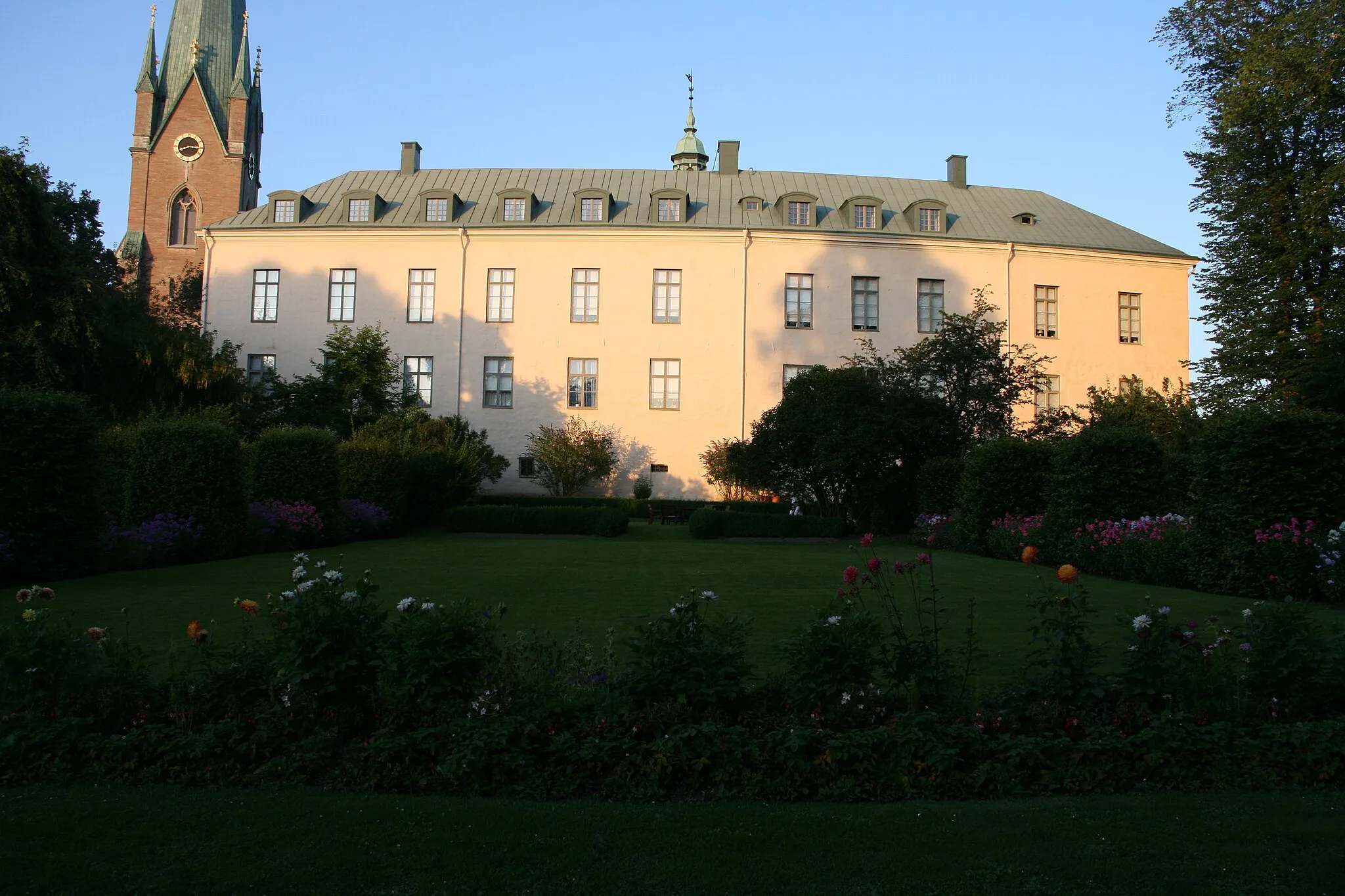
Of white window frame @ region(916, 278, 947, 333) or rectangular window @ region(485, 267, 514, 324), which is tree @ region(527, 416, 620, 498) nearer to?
rectangular window @ region(485, 267, 514, 324)

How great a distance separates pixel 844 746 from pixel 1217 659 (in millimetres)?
2387

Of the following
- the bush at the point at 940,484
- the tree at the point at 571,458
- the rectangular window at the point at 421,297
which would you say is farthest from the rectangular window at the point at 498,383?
the bush at the point at 940,484

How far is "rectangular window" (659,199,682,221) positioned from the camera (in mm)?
36250

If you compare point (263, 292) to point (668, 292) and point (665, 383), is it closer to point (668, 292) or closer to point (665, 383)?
point (668, 292)

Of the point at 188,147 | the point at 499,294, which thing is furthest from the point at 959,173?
the point at 188,147

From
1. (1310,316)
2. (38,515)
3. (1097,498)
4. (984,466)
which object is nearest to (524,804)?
(38,515)

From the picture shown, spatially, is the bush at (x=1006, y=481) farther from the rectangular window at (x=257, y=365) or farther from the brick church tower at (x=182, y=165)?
the brick church tower at (x=182, y=165)

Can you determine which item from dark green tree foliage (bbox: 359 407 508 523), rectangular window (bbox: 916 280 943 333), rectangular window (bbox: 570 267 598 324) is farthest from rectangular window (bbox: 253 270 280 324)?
rectangular window (bbox: 916 280 943 333)

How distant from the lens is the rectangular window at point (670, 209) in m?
36.2

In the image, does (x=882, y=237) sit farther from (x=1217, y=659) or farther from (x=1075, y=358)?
(x=1217, y=659)

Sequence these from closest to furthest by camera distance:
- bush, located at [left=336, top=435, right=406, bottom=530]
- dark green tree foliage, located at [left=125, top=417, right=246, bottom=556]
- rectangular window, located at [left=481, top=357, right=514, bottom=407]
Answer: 1. dark green tree foliage, located at [left=125, top=417, right=246, bottom=556]
2. bush, located at [left=336, top=435, right=406, bottom=530]
3. rectangular window, located at [left=481, top=357, right=514, bottom=407]

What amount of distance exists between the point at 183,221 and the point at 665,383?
3198cm

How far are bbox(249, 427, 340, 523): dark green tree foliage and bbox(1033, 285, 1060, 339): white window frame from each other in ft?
90.5

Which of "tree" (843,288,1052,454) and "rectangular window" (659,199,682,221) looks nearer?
"tree" (843,288,1052,454)
